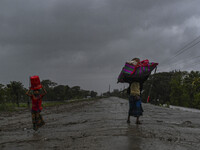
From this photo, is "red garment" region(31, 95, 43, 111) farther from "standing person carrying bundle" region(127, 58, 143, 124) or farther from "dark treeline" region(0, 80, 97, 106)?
"dark treeline" region(0, 80, 97, 106)

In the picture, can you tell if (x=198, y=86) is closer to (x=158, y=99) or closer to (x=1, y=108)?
(x=158, y=99)

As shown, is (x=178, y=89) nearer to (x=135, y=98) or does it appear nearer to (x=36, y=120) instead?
(x=135, y=98)

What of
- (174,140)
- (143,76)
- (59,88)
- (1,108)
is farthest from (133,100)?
(59,88)

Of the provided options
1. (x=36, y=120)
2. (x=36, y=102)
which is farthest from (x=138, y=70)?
(x=36, y=120)

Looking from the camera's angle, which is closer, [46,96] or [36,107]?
[36,107]

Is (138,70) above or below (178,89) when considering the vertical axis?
above

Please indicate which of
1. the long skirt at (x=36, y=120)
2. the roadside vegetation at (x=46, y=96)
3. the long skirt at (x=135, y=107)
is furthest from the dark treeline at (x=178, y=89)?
the long skirt at (x=36, y=120)

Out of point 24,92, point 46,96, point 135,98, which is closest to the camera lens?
point 135,98

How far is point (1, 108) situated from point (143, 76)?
66.5 ft

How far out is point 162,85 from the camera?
176 feet

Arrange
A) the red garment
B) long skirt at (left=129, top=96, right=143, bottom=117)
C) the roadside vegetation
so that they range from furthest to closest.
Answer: the roadside vegetation → long skirt at (left=129, top=96, right=143, bottom=117) → the red garment

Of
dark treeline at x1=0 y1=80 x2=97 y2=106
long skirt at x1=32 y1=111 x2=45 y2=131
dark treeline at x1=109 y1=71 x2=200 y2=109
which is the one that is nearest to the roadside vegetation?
dark treeline at x1=0 y1=80 x2=97 y2=106

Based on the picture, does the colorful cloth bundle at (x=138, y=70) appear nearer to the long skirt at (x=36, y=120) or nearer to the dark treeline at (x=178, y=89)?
the long skirt at (x=36, y=120)

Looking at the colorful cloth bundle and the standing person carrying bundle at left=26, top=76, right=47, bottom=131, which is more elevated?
the colorful cloth bundle
